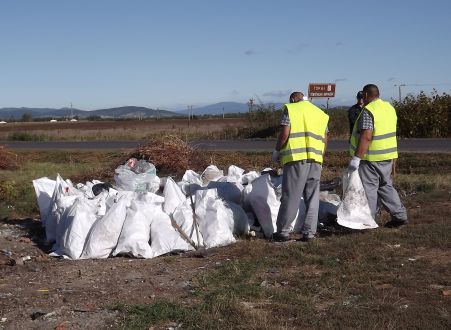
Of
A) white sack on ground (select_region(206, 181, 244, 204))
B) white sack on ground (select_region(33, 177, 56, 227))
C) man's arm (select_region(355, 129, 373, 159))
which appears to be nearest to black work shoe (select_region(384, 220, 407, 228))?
man's arm (select_region(355, 129, 373, 159))

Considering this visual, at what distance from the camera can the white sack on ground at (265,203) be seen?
816 cm

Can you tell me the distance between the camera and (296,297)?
5398mm

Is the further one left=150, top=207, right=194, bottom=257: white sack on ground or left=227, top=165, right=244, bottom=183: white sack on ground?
left=227, top=165, right=244, bottom=183: white sack on ground

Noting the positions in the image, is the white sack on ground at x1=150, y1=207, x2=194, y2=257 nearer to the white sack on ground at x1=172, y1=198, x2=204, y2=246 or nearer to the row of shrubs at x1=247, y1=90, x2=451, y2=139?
the white sack on ground at x1=172, y1=198, x2=204, y2=246

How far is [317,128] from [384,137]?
0.87m

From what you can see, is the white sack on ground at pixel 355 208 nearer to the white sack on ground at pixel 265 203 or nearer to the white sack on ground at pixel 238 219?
A: the white sack on ground at pixel 265 203

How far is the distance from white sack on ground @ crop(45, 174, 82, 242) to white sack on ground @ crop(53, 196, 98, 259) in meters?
0.35

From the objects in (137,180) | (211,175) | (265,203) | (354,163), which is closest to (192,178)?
(211,175)

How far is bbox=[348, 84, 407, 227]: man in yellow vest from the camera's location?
7.91 m

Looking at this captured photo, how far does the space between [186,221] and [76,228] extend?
4.14ft

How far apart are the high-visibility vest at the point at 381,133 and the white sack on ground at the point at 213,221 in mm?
1882

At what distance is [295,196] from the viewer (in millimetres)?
7766

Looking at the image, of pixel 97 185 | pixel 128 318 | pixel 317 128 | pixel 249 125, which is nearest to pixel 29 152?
pixel 249 125

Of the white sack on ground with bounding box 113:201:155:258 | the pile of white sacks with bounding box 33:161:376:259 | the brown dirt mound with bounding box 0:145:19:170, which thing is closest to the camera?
the white sack on ground with bounding box 113:201:155:258
